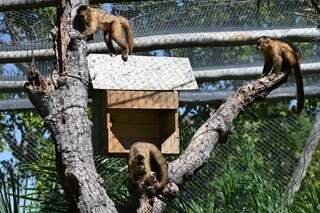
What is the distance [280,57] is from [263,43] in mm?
718

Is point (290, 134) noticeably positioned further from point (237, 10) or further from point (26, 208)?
point (26, 208)

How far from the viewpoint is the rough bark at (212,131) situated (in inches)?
175

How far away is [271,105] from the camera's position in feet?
33.0

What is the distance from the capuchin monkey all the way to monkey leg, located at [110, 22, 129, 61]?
97 centimetres

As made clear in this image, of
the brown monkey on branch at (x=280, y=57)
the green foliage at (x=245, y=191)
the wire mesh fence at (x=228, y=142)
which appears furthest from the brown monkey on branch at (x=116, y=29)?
the wire mesh fence at (x=228, y=142)

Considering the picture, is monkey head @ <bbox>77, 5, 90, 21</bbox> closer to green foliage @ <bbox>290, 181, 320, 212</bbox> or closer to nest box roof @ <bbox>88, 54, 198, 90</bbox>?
nest box roof @ <bbox>88, 54, 198, 90</bbox>

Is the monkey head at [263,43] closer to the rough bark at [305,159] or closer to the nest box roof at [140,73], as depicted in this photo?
the nest box roof at [140,73]

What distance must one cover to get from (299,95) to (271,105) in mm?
4393

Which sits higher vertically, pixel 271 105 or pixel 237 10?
pixel 237 10

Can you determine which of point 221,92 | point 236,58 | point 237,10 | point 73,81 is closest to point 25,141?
point 221,92

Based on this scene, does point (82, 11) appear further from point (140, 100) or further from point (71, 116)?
point (140, 100)

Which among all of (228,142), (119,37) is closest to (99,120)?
(119,37)

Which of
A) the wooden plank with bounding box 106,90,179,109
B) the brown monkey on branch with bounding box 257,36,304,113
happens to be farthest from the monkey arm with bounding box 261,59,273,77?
the wooden plank with bounding box 106,90,179,109

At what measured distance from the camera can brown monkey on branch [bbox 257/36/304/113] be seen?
4949 mm
